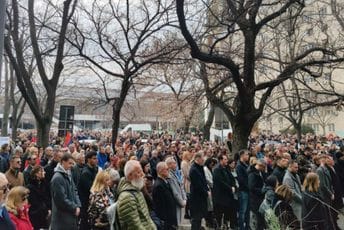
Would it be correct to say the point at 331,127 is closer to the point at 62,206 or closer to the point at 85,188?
the point at 85,188

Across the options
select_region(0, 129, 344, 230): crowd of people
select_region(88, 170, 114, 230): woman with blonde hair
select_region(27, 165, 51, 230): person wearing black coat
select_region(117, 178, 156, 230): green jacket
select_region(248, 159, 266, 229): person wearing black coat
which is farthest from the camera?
select_region(248, 159, 266, 229): person wearing black coat

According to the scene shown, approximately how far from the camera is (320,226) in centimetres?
721

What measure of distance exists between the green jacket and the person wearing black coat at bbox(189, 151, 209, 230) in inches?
132

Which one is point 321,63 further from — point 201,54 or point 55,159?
point 55,159

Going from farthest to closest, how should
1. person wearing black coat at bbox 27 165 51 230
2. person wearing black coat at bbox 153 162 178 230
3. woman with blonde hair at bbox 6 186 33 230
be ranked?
person wearing black coat at bbox 27 165 51 230
person wearing black coat at bbox 153 162 178 230
woman with blonde hair at bbox 6 186 33 230

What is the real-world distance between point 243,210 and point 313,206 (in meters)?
1.98

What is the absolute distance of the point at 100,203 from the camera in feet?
19.0

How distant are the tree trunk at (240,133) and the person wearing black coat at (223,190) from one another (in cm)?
518

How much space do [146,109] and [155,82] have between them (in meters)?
34.1

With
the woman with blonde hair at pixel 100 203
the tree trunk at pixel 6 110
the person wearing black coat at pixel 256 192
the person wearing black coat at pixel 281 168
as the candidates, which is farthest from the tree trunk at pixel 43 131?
the tree trunk at pixel 6 110

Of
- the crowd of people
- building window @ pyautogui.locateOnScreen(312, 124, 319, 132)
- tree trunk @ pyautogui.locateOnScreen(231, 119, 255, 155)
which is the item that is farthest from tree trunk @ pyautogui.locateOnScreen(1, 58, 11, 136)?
building window @ pyautogui.locateOnScreen(312, 124, 319, 132)

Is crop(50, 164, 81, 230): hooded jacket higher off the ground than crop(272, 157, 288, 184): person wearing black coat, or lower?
lower

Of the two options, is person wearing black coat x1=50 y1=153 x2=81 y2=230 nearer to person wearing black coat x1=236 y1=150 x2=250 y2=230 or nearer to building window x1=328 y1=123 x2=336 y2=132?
person wearing black coat x1=236 y1=150 x2=250 y2=230

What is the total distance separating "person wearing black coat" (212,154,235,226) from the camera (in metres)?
8.69
